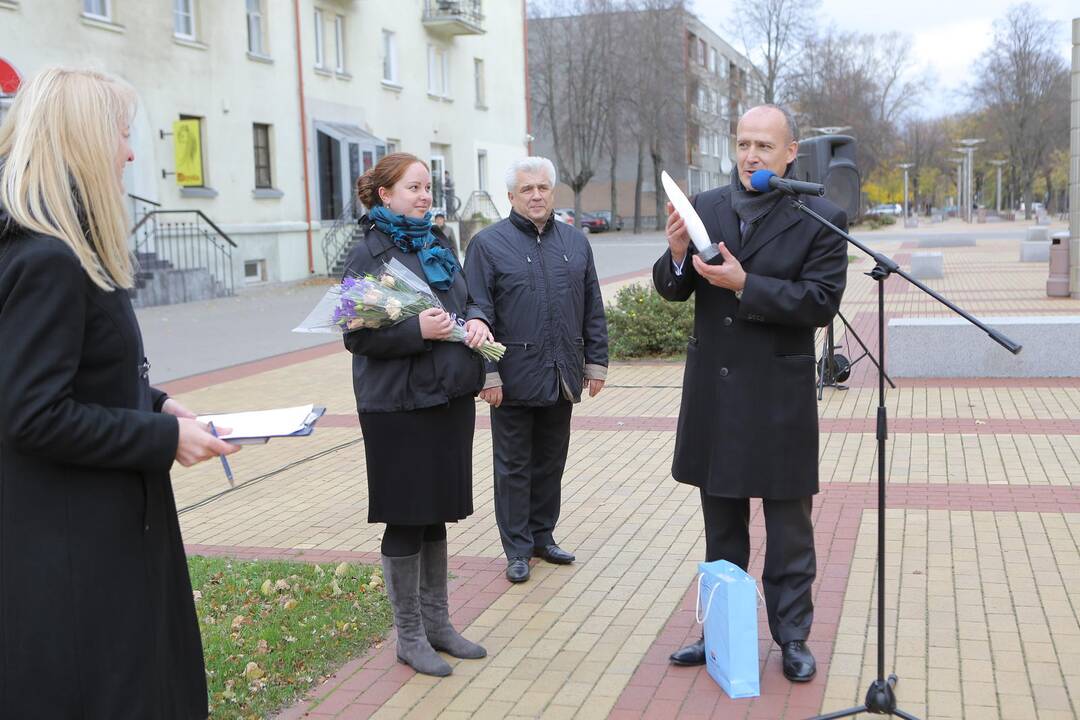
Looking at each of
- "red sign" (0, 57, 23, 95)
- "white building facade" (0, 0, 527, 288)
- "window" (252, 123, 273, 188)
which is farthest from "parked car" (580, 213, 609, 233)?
"red sign" (0, 57, 23, 95)

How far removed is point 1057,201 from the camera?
315ft

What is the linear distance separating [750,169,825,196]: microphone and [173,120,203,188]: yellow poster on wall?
2086 centimetres

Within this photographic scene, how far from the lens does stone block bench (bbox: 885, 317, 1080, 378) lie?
1075 centimetres

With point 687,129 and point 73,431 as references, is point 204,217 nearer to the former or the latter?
point 73,431

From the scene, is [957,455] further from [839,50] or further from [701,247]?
[839,50]

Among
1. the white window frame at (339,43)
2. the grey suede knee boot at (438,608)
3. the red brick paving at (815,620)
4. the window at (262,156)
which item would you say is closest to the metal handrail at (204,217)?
the window at (262,156)

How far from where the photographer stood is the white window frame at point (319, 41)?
1155 inches

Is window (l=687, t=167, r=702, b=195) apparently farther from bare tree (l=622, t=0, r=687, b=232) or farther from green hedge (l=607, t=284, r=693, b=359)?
green hedge (l=607, t=284, r=693, b=359)

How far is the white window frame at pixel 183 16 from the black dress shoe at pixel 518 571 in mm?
20843

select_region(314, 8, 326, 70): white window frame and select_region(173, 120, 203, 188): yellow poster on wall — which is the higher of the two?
select_region(314, 8, 326, 70): white window frame

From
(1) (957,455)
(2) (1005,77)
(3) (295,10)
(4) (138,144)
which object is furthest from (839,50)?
(1) (957,455)

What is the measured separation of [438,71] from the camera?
36.9 meters

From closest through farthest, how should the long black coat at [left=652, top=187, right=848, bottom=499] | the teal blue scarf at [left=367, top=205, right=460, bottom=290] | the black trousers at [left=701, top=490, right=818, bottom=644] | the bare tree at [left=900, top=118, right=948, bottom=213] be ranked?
1. the long black coat at [left=652, top=187, right=848, bottom=499]
2. the black trousers at [left=701, top=490, right=818, bottom=644]
3. the teal blue scarf at [left=367, top=205, right=460, bottom=290]
4. the bare tree at [left=900, top=118, right=948, bottom=213]

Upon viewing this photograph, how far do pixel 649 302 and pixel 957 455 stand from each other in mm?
5993
